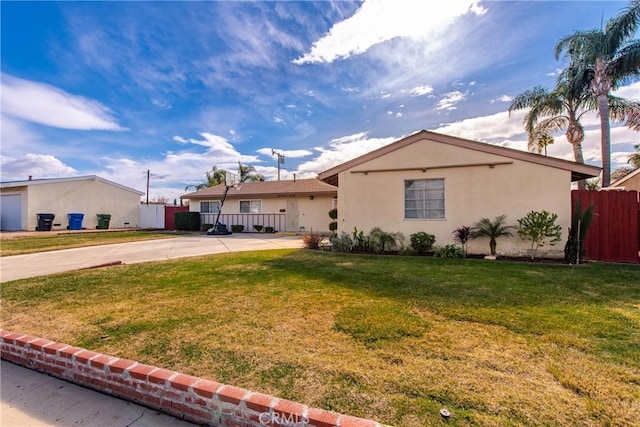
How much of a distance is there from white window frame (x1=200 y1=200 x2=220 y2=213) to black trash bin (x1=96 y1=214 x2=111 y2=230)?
7019mm

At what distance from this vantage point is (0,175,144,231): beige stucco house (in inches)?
760

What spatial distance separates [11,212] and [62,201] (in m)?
3.06

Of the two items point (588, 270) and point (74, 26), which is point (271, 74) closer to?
point (74, 26)

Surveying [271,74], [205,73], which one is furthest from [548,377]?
[205,73]

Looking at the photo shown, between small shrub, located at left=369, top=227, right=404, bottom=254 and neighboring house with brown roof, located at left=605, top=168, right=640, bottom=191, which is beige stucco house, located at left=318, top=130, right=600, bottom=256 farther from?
neighboring house with brown roof, located at left=605, top=168, right=640, bottom=191

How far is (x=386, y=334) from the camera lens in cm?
319

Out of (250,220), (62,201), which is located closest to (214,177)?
(62,201)

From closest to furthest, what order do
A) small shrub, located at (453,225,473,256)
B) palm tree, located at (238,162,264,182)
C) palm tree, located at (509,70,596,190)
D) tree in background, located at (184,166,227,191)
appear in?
small shrub, located at (453,225,473,256), palm tree, located at (509,70,596,190), tree in background, located at (184,166,227,191), palm tree, located at (238,162,264,182)

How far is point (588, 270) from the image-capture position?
21.7 ft

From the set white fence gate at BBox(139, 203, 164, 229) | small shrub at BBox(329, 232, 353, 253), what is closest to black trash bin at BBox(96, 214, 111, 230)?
white fence gate at BBox(139, 203, 164, 229)

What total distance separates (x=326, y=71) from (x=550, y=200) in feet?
31.4

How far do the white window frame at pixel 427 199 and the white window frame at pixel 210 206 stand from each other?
1647 cm

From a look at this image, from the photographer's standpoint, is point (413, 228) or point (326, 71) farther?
point (326, 71)

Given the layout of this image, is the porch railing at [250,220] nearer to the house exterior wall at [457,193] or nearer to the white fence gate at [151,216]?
the white fence gate at [151,216]
